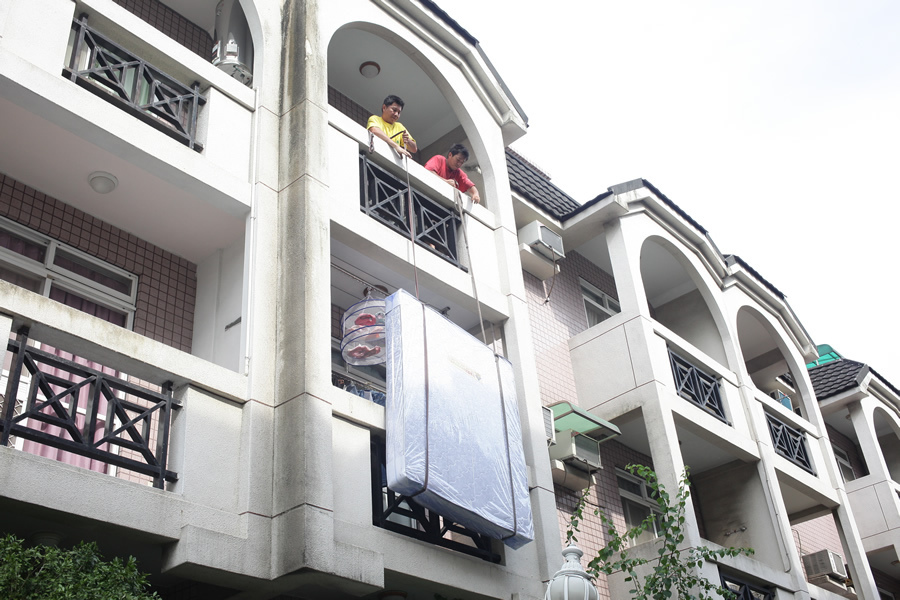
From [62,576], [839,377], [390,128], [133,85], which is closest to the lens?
[62,576]

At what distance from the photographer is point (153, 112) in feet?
30.1

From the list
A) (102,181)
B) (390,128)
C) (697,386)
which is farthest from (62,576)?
(697,386)

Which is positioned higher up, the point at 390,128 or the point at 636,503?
the point at 390,128

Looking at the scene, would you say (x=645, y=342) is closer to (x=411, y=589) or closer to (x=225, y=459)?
(x=411, y=589)

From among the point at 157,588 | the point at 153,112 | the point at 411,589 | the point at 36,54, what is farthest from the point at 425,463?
the point at 36,54

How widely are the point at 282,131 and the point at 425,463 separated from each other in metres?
3.71

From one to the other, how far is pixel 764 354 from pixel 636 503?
5.76 metres

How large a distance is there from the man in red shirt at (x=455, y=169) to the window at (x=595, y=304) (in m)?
3.90

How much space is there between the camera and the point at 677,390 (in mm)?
13531

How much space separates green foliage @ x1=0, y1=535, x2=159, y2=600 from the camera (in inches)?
217

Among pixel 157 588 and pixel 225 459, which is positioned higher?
pixel 225 459

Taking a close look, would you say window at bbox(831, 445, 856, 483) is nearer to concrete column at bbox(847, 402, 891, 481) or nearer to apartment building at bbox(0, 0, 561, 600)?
concrete column at bbox(847, 402, 891, 481)

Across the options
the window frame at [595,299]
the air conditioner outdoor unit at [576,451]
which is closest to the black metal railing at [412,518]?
the air conditioner outdoor unit at [576,451]

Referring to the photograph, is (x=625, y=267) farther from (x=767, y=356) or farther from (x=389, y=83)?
(x=767, y=356)
